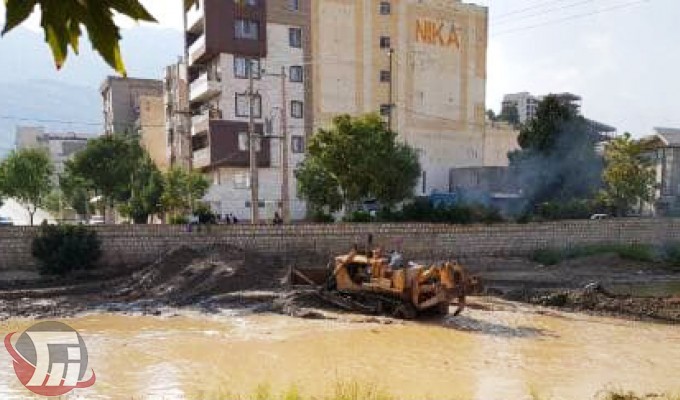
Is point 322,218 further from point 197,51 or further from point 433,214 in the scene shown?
point 197,51

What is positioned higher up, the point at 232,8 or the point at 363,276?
the point at 232,8

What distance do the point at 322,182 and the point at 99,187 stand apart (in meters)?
13.3

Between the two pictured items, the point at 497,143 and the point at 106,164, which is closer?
the point at 106,164

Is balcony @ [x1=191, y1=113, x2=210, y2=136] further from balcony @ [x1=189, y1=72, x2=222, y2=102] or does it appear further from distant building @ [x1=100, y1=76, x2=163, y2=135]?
distant building @ [x1=100, y1=76, x2=163, y2=135]

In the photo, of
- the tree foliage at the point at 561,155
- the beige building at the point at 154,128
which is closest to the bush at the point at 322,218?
the tree foliage at the point at 561,155

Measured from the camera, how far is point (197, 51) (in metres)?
37.5

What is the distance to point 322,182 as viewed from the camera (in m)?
27.3

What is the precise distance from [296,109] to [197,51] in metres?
6.62

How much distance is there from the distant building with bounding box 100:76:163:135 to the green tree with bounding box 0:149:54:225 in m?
24.8

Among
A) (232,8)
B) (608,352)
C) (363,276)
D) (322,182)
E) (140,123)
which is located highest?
(232,8)

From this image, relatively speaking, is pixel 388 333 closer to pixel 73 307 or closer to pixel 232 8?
pixel 73 307

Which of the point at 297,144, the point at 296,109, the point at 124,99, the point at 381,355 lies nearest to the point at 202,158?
the point at 297,144

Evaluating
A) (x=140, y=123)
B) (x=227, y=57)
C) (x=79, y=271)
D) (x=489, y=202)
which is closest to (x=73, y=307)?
(x=79, y=271)

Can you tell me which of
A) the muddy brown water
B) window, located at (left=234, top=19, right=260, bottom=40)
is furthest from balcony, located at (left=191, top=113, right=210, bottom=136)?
the muddy brown water
